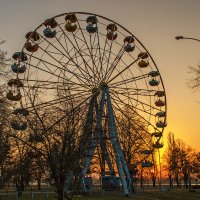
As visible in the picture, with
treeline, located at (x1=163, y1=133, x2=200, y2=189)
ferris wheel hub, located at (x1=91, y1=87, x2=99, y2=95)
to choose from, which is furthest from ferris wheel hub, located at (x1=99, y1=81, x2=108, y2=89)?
treeline, located at (x1=163, y1=133, x2=200, y2=189)

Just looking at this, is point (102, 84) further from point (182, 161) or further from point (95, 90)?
point (182, 161)

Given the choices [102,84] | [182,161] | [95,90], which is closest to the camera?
[95,90]

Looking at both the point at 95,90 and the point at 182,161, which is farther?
the point at 182,161

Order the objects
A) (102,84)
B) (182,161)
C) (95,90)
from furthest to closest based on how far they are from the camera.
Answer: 1. (182,161)
2. (102,84)
3. (95,90)

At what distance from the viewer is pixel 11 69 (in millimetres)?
25578

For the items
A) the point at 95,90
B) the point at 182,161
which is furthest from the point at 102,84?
the point at 182,161

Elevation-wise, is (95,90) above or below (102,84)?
below

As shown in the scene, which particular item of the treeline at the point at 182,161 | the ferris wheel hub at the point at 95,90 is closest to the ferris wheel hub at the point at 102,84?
the ferris wheel hub at the point at 95,90

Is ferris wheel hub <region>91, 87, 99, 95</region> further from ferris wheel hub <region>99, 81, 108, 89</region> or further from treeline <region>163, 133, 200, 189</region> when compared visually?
treeline <region>163, 133, 200, 189</region>

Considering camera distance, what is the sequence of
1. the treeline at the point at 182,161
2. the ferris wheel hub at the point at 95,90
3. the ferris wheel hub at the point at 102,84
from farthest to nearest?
the treeline at the point at 182,161 < the ferris wheel hub at the point at 102,84 < the ferris wheel hub at the point at 95,90

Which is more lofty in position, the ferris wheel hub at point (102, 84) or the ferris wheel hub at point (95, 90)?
the ferris wheel hub at point (102, 84)

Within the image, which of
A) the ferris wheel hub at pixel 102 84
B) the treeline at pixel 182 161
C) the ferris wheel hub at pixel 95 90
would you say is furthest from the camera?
the treeline at pixel 182 161

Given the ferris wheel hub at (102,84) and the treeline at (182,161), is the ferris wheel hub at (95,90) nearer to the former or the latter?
the ferris wheel hub at (102,84)

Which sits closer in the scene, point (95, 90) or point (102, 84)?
point (95, 90)
